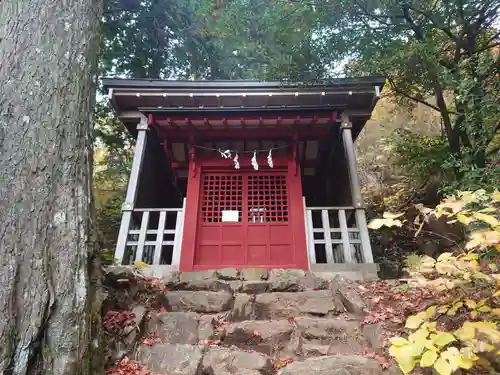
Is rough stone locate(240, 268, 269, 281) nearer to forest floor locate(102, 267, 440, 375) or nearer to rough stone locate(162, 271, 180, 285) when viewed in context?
forest floor locate(102, 267, 440, 375)

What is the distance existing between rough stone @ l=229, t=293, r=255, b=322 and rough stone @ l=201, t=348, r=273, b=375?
2.49 ft

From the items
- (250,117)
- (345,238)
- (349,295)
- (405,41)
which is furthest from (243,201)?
(405,41)

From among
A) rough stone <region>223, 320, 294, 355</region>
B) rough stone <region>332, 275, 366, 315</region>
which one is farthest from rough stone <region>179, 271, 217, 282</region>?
rough stone <region>332, 275, 366, 315</region>

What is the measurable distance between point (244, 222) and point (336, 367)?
155 inches

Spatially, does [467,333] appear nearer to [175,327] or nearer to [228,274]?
[175,327]

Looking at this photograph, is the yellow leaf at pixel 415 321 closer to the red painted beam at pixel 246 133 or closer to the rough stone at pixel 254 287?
the rough stone at pixel 254 287

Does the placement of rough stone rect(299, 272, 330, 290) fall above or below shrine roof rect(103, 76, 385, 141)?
below

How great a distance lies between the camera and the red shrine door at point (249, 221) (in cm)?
621

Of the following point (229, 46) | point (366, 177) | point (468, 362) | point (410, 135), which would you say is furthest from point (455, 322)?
point (366, 177)

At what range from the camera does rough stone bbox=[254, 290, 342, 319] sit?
3916 millimetres

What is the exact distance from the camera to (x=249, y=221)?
6.69 meters

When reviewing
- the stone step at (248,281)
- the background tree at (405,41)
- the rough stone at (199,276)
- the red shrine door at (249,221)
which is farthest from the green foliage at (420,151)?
the rough stone at (199,276)

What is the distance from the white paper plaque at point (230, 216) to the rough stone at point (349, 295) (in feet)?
8.45

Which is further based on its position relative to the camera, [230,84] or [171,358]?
[230,84]
